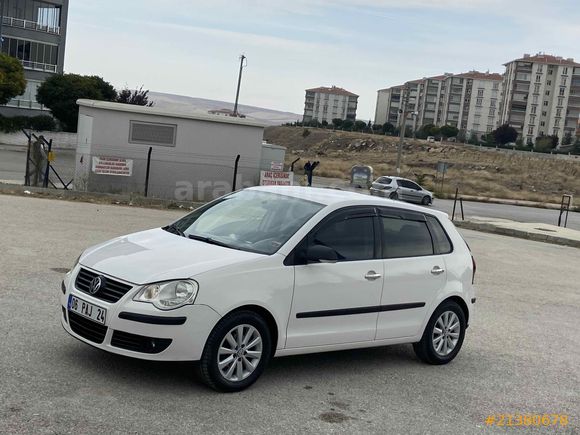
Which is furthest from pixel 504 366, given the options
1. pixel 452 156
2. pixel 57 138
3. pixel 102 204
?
pixel 452 156

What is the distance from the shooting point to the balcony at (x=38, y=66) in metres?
62.5

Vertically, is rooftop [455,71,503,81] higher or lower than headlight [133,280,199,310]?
higher

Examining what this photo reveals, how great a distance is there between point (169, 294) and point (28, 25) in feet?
213

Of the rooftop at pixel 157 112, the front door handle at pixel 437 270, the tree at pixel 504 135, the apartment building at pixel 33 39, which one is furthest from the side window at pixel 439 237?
the tree at pixel 504 135

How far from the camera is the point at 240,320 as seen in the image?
17.1 ft

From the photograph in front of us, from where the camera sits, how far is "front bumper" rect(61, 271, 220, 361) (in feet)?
16.1

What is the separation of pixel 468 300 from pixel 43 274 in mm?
5264

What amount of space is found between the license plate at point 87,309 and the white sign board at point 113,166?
50.5 ft

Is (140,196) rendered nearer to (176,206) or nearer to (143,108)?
(176,206)

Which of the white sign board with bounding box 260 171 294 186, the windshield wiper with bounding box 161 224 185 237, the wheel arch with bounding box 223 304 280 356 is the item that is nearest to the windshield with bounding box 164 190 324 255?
the windshield wiper with bounding box 161 224 185 237

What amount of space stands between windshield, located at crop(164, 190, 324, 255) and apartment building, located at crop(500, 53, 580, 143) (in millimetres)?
159165

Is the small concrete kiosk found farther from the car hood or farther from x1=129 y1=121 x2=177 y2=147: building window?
the car hood

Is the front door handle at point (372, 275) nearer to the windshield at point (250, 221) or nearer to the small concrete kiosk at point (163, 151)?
the windshield at point (250, 221)

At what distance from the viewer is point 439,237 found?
22.8 ft
